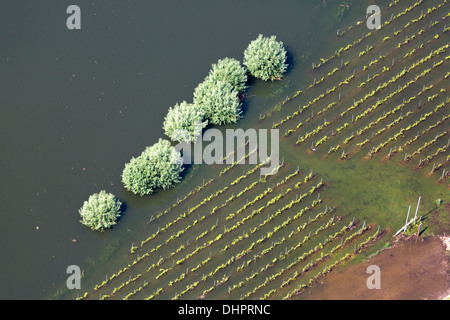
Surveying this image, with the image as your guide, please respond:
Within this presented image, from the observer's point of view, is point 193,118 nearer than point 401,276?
No

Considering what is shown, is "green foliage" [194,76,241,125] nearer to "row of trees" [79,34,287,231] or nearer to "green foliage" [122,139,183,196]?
"row of trees" [79,34,287,231]

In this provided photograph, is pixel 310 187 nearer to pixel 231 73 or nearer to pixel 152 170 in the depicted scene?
pixel 231 73

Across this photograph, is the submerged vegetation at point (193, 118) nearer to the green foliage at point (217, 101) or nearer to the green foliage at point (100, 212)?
the green foliage at point (217, 101)

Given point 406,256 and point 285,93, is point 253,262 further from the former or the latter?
point 285,93

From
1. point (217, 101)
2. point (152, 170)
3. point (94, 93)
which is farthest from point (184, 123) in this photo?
point (94, 93)

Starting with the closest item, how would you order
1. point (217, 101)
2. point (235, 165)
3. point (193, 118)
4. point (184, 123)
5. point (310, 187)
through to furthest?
1. point (310, 187)
2. point (235, 165)
3. point (184, 123)
4. point (193, 118)
5. point (217, 101)

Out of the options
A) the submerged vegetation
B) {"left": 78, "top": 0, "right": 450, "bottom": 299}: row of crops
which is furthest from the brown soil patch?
the submerged vegetation
